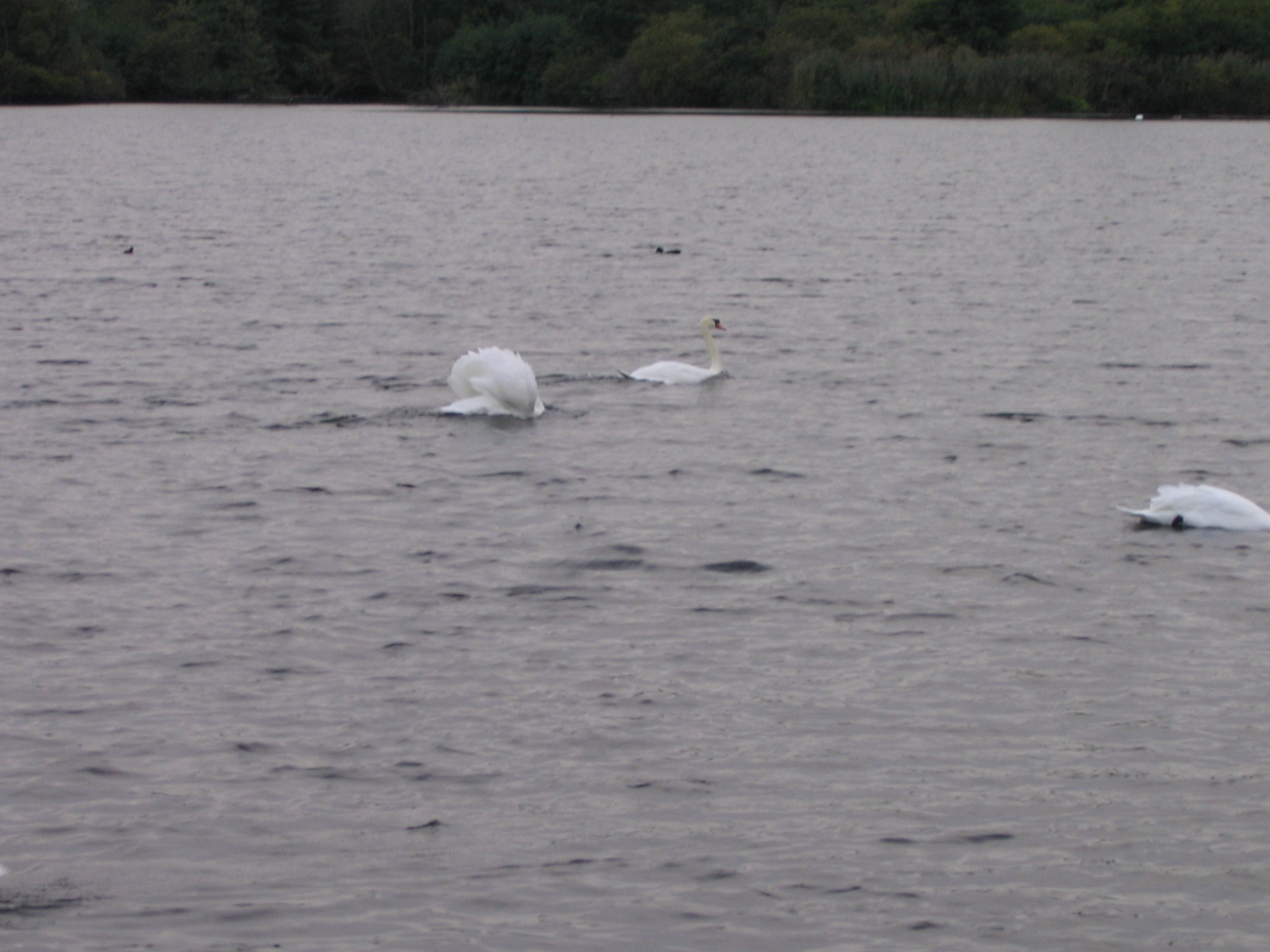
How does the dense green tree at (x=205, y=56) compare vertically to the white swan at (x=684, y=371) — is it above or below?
above

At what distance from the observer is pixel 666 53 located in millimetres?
107938

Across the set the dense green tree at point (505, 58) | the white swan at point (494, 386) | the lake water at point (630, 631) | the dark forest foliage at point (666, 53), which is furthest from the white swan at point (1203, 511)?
the dense green tree at point (505, 58)

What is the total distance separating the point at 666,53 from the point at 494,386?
97.3 meters

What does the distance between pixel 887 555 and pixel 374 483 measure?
3909mm

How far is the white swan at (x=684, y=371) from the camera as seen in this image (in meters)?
16.4

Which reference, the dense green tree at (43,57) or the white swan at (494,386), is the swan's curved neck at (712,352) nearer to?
the white swan at (494,386)

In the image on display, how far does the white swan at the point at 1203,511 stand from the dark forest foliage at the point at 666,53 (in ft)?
233

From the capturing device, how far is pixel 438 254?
28.7 m

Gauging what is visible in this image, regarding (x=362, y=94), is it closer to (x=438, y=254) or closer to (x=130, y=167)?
(x=130, y=167)

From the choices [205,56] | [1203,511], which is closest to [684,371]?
[1203,511]

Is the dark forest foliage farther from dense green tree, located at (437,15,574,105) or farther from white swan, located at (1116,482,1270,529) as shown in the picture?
white swan, located at (1116,482,1270,529)

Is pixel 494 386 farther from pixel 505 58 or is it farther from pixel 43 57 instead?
pixel 505 58

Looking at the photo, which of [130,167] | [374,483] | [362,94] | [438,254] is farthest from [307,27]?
[374,483]

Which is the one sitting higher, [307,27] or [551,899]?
A: [307,27]
